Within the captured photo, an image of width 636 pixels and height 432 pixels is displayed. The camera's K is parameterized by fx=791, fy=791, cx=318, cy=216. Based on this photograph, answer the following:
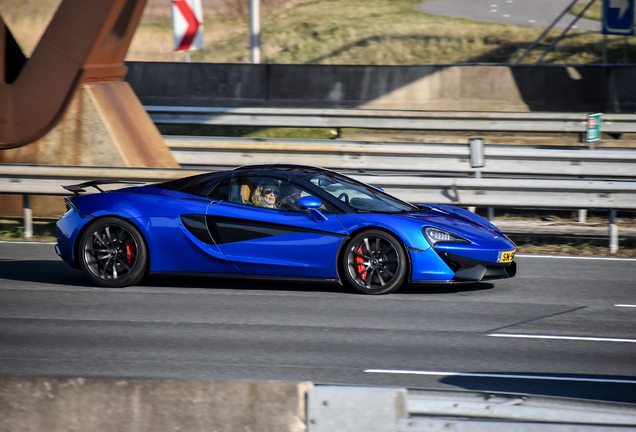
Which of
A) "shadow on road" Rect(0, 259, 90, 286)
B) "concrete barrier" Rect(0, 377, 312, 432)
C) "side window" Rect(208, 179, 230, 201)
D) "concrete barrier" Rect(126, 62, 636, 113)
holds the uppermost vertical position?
"concrete barrier" Rect(126, 62, 636, 113)

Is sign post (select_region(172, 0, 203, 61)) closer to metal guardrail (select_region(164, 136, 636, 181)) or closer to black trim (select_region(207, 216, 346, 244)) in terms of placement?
metal guardrail (select_region(164, 136, 636, 181))

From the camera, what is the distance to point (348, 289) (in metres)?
7.74

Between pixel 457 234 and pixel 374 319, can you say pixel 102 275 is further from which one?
pixel 457 234

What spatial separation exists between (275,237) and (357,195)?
979 millimetres

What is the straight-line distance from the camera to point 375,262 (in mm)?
7328

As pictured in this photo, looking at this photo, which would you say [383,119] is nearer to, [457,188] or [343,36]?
[457,188]

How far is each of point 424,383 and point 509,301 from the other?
8.65 feet

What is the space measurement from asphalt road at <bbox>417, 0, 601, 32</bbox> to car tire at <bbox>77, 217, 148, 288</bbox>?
28.2 metres

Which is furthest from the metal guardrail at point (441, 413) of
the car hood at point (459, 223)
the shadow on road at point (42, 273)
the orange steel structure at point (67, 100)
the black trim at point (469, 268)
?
the orange steel structure at point (67, 100)

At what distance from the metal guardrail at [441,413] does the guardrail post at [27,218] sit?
8.46 m

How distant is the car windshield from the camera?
7586mm

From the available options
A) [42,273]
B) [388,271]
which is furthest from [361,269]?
[42,273]

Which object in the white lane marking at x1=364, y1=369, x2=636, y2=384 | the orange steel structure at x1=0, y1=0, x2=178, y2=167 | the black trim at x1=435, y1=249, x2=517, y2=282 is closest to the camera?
the white lane marking at x1=364, y1=369, x2=636, y2=384

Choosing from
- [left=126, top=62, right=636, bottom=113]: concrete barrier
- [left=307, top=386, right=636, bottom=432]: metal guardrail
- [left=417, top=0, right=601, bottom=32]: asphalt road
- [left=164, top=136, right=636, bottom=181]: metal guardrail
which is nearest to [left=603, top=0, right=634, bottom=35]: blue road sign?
[left=126, top=62, right=636, bottom=113]: concrete barrier
